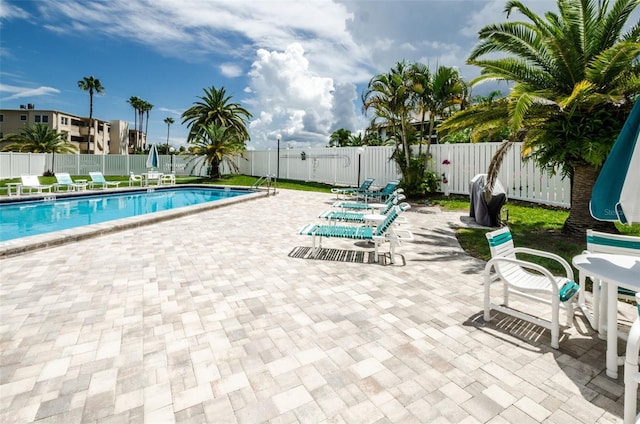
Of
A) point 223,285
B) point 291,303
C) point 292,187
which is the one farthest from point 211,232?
point 292,187

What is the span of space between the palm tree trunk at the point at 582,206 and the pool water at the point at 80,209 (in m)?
14.4

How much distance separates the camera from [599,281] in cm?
330

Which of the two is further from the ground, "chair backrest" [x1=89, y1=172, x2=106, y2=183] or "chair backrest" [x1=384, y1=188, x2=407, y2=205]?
"chair backrest" [x1=89, y1=172, x2=106, y2=183]

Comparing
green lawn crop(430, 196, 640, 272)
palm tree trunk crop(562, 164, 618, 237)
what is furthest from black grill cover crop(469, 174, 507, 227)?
palm tree trunk crop(562, 164, 618, 237)

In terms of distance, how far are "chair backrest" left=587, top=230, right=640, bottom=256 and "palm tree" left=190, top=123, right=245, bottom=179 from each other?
2470cm

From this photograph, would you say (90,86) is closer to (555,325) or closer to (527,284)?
(527,284)

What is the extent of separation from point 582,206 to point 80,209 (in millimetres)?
17612

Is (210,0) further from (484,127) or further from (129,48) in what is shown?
(129,48)

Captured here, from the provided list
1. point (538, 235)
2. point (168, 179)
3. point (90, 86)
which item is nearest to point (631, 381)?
point (538, 235)

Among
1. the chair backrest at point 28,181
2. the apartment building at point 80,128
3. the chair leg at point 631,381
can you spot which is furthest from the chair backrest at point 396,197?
the apartment building at point 80,128

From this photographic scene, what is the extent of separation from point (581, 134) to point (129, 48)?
21.0 meters

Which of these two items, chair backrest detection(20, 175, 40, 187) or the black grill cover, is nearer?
the black grill cover

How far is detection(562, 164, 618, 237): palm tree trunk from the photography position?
714 cm

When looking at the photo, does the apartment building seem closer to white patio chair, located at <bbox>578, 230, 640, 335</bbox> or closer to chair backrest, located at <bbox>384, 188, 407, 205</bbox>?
chair backrest, located at <bbox>384, 188, 407, 205</bbox>
